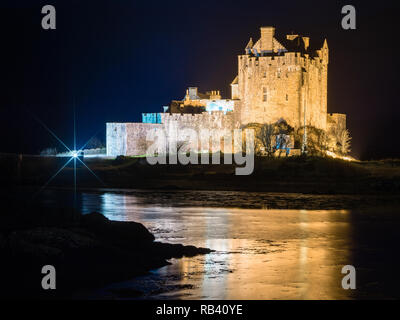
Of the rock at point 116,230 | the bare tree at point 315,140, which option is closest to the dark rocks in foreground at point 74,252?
the rock at point 116,230

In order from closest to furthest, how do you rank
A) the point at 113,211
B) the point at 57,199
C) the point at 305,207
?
1. the point at 113,211
2. the point at 305,207
3. the point at 57,199

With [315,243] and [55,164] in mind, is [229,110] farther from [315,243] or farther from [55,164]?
[315,243]

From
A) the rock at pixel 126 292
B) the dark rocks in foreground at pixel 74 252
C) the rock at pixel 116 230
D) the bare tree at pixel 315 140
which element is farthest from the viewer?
the bare tree at pixel 315 140

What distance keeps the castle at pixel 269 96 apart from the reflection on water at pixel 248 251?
20.7 metres

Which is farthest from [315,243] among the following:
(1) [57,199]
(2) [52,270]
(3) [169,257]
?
(1) [57,199]

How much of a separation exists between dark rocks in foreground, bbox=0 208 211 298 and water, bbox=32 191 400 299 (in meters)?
0.46

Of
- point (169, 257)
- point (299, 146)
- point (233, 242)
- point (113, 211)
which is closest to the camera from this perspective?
point (169, 257)

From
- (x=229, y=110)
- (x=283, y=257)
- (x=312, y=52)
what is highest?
(x=312, y=52)

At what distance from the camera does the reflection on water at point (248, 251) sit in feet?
41.5

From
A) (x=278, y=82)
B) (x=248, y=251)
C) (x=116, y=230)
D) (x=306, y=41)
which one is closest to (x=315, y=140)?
(x=278, y=82)

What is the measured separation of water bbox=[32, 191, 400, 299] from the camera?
41.5 feet

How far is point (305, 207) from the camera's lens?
25422 mm

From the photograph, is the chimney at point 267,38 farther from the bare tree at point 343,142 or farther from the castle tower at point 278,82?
the bare tree at point 343,142

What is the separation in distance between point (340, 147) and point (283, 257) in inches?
1301
